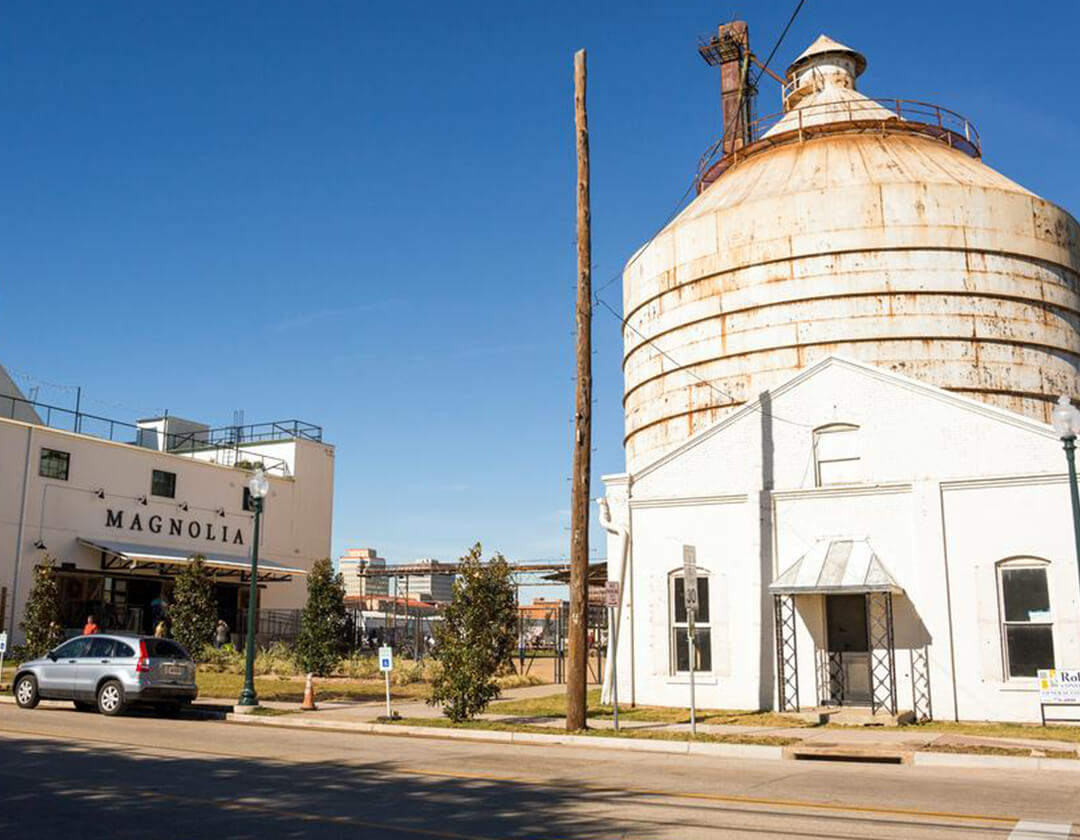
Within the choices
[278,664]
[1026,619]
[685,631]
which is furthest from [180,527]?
[1026,619]

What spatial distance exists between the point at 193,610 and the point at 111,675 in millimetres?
15608

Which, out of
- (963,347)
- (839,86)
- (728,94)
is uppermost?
(728,94)

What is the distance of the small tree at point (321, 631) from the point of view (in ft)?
107

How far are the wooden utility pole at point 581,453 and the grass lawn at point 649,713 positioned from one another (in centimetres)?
231

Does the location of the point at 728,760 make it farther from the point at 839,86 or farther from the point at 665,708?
the point at 839,86

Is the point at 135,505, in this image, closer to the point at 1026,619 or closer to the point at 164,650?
the point at 164,650

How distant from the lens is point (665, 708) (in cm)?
2209

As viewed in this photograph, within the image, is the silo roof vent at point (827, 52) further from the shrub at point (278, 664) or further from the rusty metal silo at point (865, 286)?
the shrub at point (278, 664)

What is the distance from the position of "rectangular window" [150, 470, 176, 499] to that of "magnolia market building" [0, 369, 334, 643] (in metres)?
0.06

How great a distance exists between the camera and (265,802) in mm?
10422

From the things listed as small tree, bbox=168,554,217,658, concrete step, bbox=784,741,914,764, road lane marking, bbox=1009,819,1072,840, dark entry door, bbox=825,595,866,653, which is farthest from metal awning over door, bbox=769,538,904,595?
small tree, bbox=168,554,217,658

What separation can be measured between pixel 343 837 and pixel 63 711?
15776 mm

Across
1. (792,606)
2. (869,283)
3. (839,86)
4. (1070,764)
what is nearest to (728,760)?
(1070,764)

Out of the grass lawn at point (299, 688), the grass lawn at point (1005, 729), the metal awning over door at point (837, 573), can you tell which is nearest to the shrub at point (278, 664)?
the grass lawn at point (299, 688)
